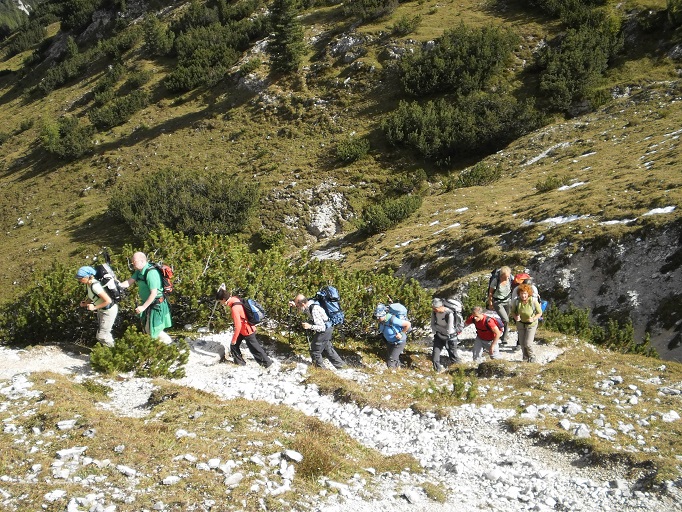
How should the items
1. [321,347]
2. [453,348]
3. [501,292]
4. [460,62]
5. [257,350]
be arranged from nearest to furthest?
[257,350] < [321,347] < [453,348] < [501,292] < [460,62]

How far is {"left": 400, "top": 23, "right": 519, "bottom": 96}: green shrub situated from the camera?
2984 cm

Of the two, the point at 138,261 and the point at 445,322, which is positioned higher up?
the point at 138,261

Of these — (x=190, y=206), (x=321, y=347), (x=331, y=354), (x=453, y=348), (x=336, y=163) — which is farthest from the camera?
(x=336, y=163)

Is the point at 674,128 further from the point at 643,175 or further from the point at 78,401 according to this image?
the point at 78,401

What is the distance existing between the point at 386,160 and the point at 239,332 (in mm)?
21140

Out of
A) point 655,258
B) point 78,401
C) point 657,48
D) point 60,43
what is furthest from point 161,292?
point 60,43

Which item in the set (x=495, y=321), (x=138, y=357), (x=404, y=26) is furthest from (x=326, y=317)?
(x=404, y=26)

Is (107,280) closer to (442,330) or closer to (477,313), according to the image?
(442,330)

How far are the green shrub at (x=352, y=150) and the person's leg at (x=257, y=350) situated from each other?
804 inches

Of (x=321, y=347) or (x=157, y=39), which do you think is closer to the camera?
(x=321, y=347)

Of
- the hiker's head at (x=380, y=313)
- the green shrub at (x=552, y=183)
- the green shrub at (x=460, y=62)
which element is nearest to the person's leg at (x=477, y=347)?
the hiker's head at (x=380, y=313)

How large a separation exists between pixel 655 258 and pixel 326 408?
368 inches

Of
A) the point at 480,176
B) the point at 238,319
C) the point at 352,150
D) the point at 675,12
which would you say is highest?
the point at 675,12

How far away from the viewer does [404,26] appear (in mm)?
34844
